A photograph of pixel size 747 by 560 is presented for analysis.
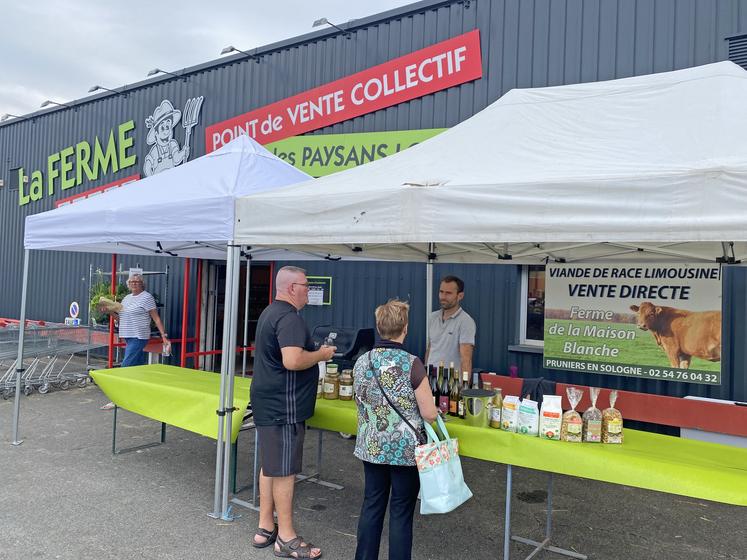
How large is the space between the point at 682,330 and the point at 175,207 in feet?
15.8

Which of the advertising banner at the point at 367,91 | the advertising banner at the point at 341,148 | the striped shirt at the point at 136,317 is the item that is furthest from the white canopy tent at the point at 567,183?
the striped shirt at the point at 136,317

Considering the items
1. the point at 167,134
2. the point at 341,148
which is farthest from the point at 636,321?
the point at 167,134

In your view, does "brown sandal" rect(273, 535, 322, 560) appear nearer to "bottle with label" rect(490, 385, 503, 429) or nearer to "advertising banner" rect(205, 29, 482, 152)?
"bottle with label" rect(490, 385, 503, 429)

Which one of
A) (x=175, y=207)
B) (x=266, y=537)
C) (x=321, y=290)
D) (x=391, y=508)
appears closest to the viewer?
(x=391, y=508)

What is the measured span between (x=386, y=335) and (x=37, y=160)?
1324 cm

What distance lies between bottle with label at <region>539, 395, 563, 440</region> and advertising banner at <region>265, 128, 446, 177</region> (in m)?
4.86

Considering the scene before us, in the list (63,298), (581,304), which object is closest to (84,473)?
(581,304)

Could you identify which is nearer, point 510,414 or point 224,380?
point 510,414

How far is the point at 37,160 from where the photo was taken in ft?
43.9

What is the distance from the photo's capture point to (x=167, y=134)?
10.6 meters

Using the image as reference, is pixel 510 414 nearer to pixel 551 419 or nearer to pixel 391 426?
pixel 551 419

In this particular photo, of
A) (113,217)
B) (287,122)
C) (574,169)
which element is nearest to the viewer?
(574,169)

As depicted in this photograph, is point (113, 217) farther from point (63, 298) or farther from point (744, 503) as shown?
point (63, 298)

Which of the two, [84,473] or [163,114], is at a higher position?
[163,114]
